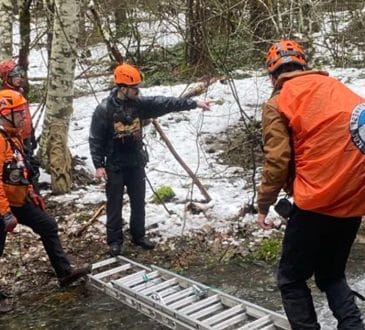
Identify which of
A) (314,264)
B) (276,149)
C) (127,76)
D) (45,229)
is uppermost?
(127,76)

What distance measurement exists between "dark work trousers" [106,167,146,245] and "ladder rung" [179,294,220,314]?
1903 mm

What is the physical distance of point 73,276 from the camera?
6344mm

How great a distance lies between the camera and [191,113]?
12.3 m

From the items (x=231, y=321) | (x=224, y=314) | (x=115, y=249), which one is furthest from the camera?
(x=115, y=249)

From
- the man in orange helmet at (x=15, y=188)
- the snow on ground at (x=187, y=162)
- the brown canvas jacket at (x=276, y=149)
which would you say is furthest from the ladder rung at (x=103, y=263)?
the brown canvas jacket at (x=276, y=149)

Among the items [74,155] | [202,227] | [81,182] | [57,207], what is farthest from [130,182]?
[74,155]

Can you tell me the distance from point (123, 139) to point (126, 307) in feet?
6.24

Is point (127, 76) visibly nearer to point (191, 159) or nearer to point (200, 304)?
point (200, 304)

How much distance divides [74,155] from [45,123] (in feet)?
3.95

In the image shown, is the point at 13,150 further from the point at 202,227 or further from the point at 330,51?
the point at 330,51

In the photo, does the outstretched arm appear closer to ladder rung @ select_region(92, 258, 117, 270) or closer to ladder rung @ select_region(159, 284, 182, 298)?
ladder rung @ select_region(92, 258, 117, 270)

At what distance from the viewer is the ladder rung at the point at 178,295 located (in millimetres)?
5573

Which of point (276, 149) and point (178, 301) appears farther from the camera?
point (178, 301)

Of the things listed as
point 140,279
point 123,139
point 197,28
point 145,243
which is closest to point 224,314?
point 140,279
